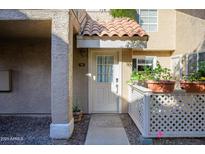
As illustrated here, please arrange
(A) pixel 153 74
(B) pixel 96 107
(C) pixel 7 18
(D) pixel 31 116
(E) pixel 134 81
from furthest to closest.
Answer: (B) pixel 96 107
(D) pixel 31 116
(E) pixel 134 81
(A) pixel 153 74
(C) pixel 7 18

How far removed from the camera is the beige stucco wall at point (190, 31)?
11.6 metres

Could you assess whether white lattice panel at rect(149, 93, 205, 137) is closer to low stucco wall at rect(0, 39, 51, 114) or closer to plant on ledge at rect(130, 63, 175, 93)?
plant on ledge at rect(130, 63, 175, 93)

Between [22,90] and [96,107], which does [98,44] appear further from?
[22,90]

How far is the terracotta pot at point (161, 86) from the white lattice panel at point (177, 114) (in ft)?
0.51

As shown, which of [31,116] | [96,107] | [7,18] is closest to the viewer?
[7,18]

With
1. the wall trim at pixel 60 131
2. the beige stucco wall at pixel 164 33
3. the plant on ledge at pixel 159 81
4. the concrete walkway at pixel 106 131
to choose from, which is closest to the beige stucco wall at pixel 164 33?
the beige stucco wall at pixel 164 33

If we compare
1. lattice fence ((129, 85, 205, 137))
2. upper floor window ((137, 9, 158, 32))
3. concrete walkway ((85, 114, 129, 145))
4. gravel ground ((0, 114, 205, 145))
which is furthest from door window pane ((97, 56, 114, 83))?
upper floor window ((137, 9, 158, 32))

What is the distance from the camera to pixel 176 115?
7.46 metres

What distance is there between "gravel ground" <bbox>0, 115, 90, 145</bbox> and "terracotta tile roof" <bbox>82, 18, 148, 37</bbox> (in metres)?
3.39

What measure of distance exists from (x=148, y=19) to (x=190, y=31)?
3.18 meters

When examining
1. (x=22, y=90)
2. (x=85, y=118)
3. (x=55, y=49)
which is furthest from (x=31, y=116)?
(x=55, y=49)

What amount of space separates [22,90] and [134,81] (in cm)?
462

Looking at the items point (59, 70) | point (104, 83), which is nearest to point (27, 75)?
point (104, 83)

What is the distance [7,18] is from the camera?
273 inches
